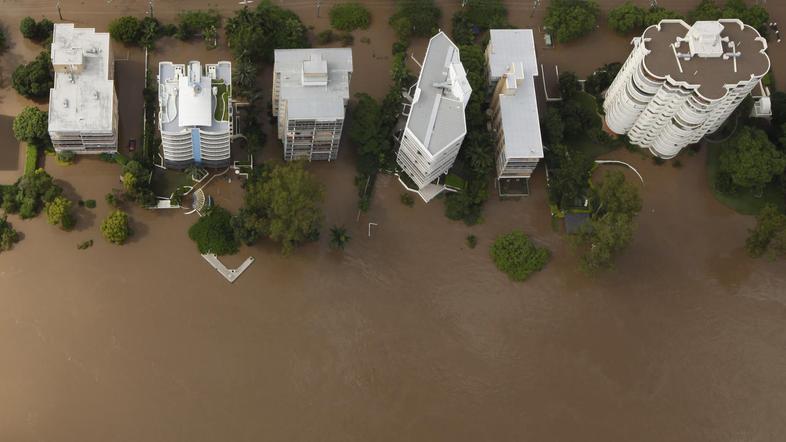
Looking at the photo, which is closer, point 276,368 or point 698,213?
point 276,368

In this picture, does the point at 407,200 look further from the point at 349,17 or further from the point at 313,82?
the point at 349,17

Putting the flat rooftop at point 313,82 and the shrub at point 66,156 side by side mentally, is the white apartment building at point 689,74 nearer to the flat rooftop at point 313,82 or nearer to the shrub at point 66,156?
the flat rooftop at point 313,82

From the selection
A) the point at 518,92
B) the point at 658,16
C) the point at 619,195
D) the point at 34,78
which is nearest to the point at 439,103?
the point at 518,92

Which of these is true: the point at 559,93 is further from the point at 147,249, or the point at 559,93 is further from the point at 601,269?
the point at 147,249

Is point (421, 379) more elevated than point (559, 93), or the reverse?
point (559, 93)

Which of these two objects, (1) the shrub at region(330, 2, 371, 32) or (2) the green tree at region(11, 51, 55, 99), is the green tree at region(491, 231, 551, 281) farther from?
(2) the green tree at region(11, 51, 55, 99)

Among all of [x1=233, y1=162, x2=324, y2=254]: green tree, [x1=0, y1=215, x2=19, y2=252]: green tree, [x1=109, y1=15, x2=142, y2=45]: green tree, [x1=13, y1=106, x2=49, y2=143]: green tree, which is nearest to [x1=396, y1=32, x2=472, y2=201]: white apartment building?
[x1=233, y1=162, x2=324, y2=254]: green tree

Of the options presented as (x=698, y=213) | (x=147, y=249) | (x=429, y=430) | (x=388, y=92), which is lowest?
(x=429, y=430)

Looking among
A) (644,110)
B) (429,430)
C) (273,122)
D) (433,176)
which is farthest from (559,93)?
(429,430)
